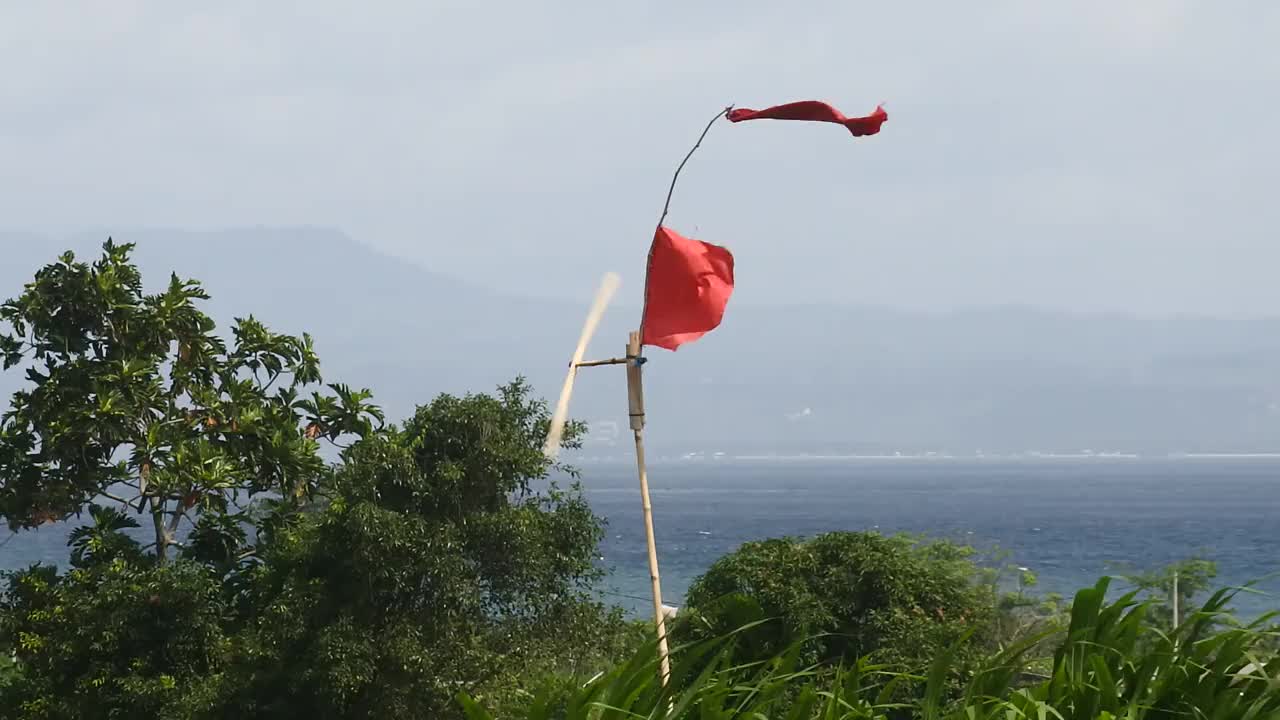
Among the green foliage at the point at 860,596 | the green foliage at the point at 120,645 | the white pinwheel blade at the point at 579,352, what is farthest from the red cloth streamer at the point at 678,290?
the green foliage at the point at 120,645

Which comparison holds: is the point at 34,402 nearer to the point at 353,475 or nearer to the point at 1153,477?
the point at 353,475

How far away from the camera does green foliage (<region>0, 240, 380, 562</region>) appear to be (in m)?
16.4

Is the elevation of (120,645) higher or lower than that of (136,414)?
lower

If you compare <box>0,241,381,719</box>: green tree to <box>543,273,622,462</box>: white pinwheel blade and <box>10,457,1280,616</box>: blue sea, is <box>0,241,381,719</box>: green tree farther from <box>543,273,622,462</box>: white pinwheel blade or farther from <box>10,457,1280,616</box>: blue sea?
<box>10,457,1280,616</box>: blue sea

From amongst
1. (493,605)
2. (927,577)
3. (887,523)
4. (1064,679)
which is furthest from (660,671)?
(887,523)

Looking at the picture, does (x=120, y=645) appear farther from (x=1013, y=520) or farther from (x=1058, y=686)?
(x=1013, y=520)

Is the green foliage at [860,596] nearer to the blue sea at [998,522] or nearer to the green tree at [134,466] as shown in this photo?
the green tree at [134,466]

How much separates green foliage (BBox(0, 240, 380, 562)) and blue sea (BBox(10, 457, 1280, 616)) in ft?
72.0

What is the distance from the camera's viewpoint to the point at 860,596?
12477 millimetres

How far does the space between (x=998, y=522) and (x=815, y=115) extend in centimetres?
9544

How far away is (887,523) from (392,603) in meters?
86.1

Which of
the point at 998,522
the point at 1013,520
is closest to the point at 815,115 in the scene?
the point at 998,522

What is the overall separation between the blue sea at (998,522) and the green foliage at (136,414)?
21.9 m

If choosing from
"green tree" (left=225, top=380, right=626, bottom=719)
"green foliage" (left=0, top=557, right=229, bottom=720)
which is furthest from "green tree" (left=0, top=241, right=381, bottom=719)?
"green tree" (left=225, top=380, right=626, bottom=719)
